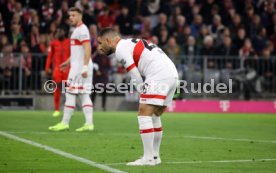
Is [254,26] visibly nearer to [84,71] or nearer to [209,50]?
[209,50]

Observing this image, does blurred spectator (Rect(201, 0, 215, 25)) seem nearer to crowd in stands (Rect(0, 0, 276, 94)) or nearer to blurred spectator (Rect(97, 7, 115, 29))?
crowd in stands (Rect(0, 0, 276, 94))

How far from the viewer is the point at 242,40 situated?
91.0 ft

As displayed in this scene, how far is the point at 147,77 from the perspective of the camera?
10609mm

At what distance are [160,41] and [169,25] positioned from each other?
1.36m

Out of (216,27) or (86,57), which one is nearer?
(86,57)

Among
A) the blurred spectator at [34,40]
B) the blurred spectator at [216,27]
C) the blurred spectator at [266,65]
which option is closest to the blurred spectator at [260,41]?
the blurred spectator at [266,65]

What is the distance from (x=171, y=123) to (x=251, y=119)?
3.60 m

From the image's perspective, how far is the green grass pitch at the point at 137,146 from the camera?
32.7ft

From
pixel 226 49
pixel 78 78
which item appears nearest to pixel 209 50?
pixel 226 49

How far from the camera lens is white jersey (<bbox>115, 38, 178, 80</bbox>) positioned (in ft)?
34.2

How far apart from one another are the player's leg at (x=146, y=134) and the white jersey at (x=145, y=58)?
49 centimetres

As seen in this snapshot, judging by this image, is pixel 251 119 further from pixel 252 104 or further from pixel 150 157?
pixel 150 157

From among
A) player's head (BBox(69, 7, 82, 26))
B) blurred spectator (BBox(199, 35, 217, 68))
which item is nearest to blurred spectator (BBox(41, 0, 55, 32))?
blurred spectator (BBox(199, 35, 217, 68))

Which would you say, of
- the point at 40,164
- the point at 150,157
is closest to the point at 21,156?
the point at 40,164
